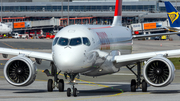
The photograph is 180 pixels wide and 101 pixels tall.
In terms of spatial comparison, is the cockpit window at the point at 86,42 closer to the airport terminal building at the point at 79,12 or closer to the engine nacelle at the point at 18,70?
the engine nacelle at the point at 18,70

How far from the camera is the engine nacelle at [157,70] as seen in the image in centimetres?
1942

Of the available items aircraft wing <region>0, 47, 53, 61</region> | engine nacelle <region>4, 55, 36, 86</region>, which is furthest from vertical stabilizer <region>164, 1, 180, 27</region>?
engine nacelle <region>4, 55, 36, 86</region>

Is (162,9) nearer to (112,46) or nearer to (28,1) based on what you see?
(28,1)

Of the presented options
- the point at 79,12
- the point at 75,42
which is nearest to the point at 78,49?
the point at 75,42

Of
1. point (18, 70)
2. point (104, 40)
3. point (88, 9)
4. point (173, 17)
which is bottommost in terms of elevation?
point (18, 70)

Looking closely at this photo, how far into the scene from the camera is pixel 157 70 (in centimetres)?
1972

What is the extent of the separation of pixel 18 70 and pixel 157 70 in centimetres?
767

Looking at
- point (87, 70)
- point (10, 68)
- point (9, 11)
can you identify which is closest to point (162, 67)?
point (87, 70)

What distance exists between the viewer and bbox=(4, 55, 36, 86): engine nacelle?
66.2 ft

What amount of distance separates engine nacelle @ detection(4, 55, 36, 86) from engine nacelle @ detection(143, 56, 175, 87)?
6232 millimetres

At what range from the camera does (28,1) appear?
623 feet

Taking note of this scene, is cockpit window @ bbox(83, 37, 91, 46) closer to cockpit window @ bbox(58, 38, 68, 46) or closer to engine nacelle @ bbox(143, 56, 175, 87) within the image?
cockpit window @ bbox(58, 38, 68, 46)

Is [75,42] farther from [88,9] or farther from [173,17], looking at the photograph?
[88,9]

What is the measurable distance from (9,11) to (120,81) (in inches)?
6420
